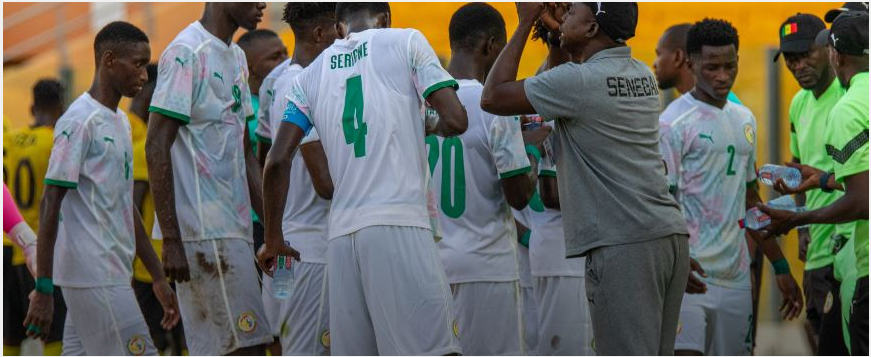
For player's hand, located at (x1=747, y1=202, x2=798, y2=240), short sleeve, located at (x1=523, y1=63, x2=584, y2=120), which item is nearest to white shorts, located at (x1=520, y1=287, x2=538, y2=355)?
→ player's hand, located at (x1=747, y1=202, x2=798, y2=240)

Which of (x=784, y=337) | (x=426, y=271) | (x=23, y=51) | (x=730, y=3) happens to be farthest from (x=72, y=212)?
(x=23, y=51)

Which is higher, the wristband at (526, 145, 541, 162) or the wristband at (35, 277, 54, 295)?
the wristband at (526, 145, 541, 162)

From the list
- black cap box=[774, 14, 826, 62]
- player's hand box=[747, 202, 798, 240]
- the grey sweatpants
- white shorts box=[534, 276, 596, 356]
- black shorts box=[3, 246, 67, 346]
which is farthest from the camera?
black shorts box=[3, 246, 67, 346]

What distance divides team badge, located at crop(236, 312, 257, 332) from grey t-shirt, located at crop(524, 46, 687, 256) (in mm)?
2207

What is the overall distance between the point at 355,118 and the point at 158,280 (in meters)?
2.30

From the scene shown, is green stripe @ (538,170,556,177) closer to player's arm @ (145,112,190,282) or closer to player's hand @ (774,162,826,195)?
player's hand @ (774,162,826,195)

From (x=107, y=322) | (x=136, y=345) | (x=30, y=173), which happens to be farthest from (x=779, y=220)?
(x=30, y=173)

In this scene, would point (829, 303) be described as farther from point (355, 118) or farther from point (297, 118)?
point (297, 118)

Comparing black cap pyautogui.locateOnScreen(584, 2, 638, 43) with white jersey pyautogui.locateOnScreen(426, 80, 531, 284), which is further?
white jersey pyautogui.locateOnScreen(426, 80, 531, 284)

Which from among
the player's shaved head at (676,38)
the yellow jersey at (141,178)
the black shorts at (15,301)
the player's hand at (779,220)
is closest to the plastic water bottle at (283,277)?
the player's hand at (779,220)

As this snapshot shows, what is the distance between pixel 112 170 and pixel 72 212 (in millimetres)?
334

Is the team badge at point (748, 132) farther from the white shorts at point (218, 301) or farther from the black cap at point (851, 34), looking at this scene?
the white shorts at point (218, 301)

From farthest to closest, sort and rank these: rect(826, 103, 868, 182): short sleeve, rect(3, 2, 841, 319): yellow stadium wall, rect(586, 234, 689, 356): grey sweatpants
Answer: rect(3, 2, 841, 319): yellow stadium wall → rect(826, 103, 868, 182): short sleeve → rect(586, 234, 689, 356): grey sweatpants

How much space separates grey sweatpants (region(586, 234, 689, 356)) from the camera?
504 cm
